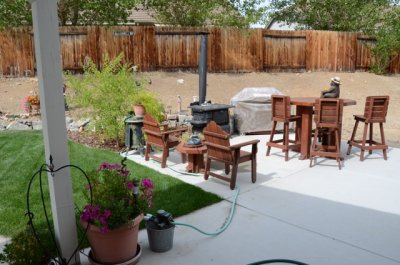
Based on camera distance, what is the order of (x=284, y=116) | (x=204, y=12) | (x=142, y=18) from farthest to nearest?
(x=142, y=18)
(x=204, y=12)
(x=284, y=116)

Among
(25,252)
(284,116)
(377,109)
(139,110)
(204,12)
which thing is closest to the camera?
(25,252)

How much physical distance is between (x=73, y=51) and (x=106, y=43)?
49.0 inches

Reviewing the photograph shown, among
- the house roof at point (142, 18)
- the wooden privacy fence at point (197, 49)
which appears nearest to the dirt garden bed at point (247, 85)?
the wooden privacy fence at point (197, 49)

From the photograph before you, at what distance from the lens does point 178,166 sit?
19.8ft

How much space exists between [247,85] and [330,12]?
8.36 meters

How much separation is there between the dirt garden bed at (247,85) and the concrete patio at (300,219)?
193 inches

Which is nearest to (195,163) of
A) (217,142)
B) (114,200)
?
(217,142)

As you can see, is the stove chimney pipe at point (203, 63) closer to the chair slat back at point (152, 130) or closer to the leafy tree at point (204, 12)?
the chair slat back at point (152, 130)

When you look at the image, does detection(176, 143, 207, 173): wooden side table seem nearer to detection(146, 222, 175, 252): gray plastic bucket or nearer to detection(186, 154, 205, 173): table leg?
detection(186, 154, 205, 173): table leg

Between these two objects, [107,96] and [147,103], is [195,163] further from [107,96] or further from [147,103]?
[107,96]

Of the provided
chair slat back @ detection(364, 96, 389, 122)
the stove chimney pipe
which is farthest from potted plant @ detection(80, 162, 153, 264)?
the stove chimney pipe

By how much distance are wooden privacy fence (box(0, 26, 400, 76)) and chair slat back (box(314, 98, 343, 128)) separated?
766cm

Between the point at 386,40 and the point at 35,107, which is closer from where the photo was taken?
the point at 35,107

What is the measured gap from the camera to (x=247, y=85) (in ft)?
50.6
